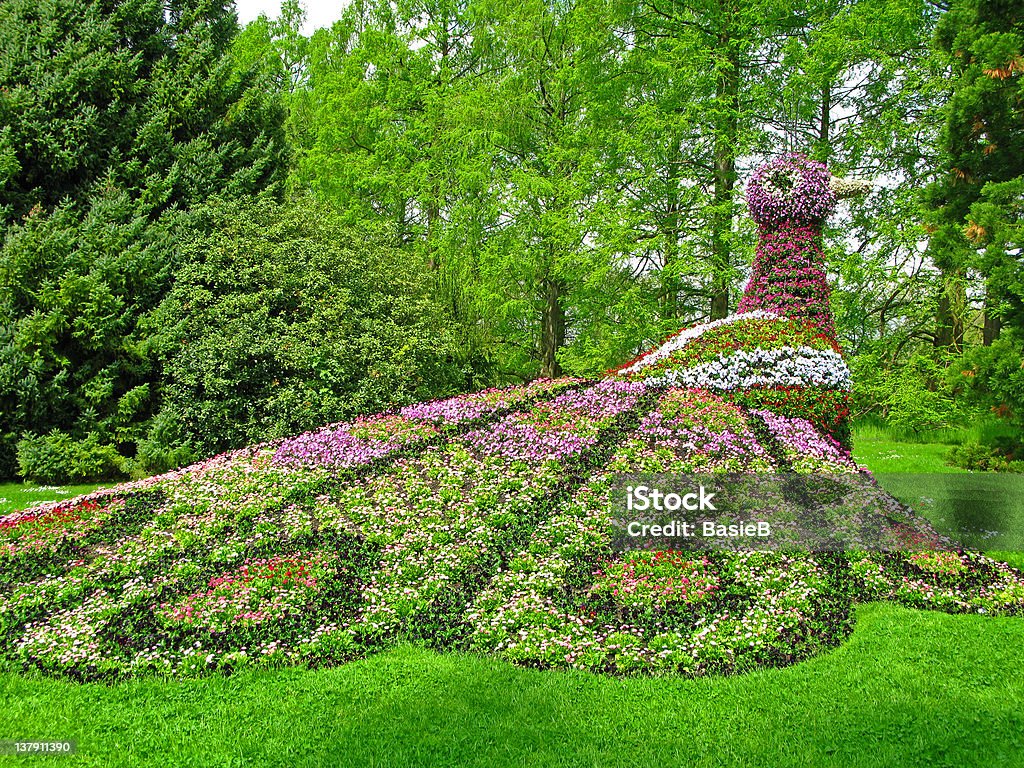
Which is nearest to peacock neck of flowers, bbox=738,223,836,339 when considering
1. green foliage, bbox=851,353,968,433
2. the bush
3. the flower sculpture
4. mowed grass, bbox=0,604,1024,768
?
the flower sculpture

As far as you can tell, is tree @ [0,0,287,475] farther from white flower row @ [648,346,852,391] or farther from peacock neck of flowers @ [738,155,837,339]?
peacock neck of flowers @ [738,155,837,339]

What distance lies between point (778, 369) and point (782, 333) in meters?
0.60

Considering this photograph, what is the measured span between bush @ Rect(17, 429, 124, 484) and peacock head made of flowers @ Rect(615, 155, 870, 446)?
825 cm

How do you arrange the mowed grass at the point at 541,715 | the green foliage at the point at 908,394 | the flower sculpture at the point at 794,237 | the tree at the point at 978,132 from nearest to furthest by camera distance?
the mowed grass at the point at 541,715 → the flower sculpture at the point at 794,237 → the tree at the point at 978,132 → the green foliage at the point at 908,394

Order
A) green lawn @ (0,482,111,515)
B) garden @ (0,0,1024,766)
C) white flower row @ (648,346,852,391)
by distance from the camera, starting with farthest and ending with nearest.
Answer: green lawn @ (0,482,111,515), white flower row @ (648,346,852,391), garden @ (0,0,1024,766)

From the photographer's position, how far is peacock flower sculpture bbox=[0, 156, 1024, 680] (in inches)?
200

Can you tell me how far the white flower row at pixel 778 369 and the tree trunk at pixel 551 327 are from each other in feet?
33.5

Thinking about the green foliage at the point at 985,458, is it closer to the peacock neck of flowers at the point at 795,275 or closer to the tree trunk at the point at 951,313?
the tree trunk at the point at 951,313

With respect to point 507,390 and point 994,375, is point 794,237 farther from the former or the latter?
point 994,375

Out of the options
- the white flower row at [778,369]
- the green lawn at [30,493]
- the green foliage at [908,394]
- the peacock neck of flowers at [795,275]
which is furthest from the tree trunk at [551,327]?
the green lawn at [30,493]

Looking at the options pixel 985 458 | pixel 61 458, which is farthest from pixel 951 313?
pixel 61 458

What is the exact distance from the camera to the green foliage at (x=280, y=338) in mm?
10477

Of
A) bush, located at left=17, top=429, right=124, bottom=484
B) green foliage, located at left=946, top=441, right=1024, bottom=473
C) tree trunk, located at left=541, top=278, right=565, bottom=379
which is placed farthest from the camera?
tree trunk, located at left=541, top=278, right=565, bottom=379

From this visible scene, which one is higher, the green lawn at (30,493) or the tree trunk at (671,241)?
the tree trunk at (671,241)
